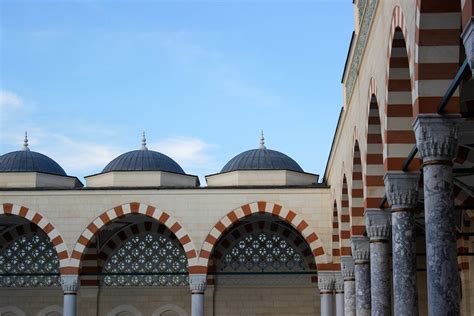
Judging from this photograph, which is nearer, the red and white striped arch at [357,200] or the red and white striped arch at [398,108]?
the red and white striped arch at [398,108]

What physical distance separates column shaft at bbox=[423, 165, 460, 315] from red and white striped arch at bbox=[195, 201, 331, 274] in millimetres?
10512

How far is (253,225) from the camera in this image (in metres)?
19.9

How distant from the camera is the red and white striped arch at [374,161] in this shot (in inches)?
396

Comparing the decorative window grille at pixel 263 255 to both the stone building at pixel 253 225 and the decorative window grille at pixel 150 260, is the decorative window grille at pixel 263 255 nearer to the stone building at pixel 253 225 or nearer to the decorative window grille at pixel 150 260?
the stone building at pixel 253 225

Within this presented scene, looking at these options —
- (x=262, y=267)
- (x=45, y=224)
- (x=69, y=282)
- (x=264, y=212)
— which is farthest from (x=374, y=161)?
(x=262, y=267)

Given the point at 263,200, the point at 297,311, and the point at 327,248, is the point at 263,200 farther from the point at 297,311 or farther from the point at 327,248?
the point at 297,311

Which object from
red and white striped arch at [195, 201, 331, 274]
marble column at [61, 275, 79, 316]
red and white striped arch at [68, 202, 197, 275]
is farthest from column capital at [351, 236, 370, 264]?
marble column at [61, 275, 79, 316]

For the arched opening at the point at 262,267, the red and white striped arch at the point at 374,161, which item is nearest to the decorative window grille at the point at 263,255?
the arched opening at the point at 262,267

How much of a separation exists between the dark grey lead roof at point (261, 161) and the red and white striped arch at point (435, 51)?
1269cm

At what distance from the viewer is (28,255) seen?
65.6ft

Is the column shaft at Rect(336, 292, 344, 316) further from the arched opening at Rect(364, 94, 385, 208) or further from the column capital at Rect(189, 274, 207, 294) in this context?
the arched opening at Rect(364, 94, 385, 208)

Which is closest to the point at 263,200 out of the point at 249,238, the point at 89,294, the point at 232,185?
the point at 232,185

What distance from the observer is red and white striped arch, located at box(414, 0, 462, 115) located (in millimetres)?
6535

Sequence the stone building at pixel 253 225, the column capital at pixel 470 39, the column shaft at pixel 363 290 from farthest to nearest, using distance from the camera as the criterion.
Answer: the column shaft at pixel 363 290, the stone building at pixel 253 225, the column capital at pixel 470 39
